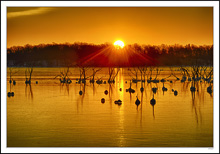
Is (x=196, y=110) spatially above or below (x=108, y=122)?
above

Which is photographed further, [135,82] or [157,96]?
[135,82]

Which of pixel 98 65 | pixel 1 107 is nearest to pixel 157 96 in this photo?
pixel 1 107

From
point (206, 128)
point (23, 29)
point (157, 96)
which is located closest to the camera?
point (206, 128)

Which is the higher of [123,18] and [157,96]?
[123,18]

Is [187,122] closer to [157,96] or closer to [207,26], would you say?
[207,26]

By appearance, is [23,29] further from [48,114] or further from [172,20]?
[172,20]

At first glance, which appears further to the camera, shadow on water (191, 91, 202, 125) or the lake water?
shadow on water (191, 91, 202, 125)

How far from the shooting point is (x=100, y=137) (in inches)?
618

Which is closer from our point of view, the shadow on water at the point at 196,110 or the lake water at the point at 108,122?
the lake water at the point at 108,122

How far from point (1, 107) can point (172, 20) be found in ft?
30.0

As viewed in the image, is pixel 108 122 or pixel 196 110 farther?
pixel 196 110

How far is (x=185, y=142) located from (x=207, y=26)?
515cm

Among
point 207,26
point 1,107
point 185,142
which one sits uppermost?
point 207,26

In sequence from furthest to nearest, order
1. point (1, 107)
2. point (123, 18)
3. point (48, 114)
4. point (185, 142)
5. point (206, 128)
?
1. point (48, 114)
2. point (206, 128)
3. point (123, 18)
4. point (185, 142)
5. point (1, 107)
